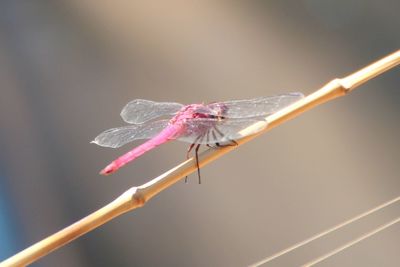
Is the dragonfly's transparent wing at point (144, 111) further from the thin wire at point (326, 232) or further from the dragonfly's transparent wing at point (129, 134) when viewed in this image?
the thin wire at point (326, 232)

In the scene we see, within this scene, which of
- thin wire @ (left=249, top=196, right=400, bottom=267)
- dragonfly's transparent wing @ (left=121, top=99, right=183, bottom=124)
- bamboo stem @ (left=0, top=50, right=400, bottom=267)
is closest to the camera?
bamboo stem @ (left=0, top=50, right=400, bottom=267)

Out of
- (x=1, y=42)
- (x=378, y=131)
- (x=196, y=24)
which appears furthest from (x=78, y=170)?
(x=378, y=131)

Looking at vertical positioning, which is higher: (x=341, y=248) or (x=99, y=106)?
(x=99, y=106)

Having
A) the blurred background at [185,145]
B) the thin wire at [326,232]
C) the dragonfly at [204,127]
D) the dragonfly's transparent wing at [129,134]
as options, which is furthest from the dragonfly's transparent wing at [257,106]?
the thin wire at [326,232]

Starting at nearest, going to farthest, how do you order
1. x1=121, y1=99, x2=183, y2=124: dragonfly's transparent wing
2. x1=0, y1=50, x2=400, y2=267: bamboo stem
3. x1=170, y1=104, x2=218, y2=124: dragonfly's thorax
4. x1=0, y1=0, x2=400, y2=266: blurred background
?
x1=0, y1=50, x2=400, y2=267: bamboo stem < x1=170, y1=104, x2=218, y2=124: dragonfly's thorax < x1=121, y1=99, x2=183, y2=124: dragonfly's transparent wing < x1=0, y1=0, x2=400, y2=266: blurred background

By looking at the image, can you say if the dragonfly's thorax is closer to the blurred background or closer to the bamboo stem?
the bamboo stem

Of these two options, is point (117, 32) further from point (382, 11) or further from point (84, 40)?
point (382, 11)

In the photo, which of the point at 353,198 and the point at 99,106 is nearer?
the point at 99,106

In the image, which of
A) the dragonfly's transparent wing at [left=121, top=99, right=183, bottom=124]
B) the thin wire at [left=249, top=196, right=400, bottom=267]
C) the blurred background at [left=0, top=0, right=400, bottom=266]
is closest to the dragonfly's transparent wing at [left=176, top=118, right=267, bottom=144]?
the dragonfly's transparent wing at [left=121, top=99, right=183, bottom=124]
